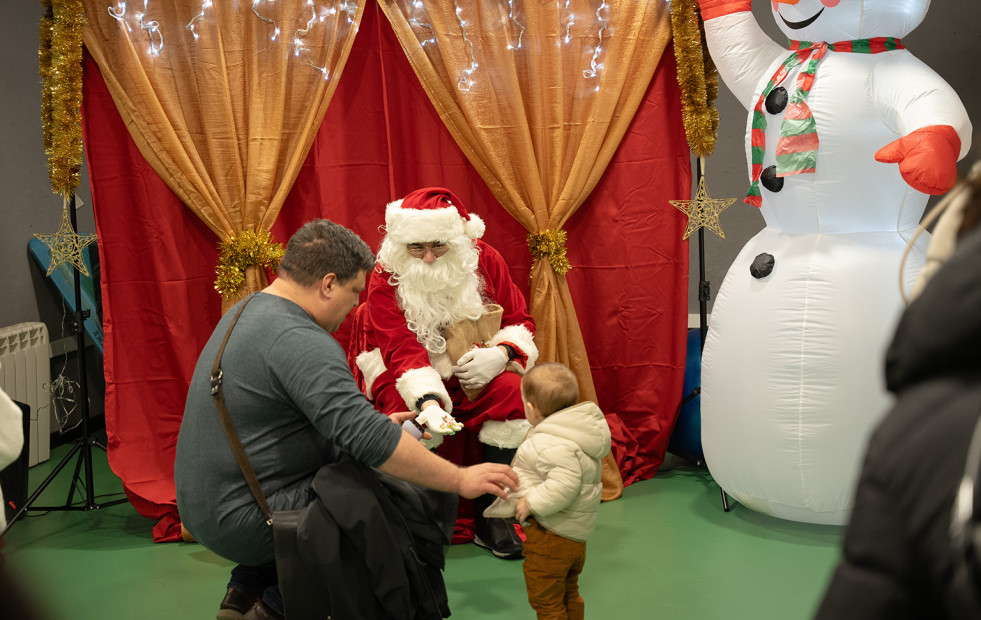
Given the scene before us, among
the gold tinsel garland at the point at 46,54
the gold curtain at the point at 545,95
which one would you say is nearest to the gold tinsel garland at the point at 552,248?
the gold curtain at the point at 545,95

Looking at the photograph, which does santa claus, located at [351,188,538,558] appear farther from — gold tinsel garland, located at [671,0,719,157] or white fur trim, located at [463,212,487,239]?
gold tinsel garland, located at [671,0,719,157]

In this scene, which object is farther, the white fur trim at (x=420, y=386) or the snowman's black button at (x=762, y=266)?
the snowman's black button at (x=762, y=266)

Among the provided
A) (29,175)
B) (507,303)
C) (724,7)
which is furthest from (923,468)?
(29,175)

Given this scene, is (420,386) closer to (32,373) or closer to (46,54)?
(46,54)

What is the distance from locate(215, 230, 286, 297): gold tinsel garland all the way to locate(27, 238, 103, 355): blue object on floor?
3.26ft

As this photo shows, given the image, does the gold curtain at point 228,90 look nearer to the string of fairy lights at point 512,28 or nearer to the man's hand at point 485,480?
the string of fairy lights at point 512,28

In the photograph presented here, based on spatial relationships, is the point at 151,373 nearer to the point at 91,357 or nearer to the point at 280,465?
the point at 91,357

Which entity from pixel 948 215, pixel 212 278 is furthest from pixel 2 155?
pixel 948 215

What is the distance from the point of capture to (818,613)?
95 centimetres

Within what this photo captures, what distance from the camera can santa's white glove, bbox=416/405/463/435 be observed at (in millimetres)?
2918

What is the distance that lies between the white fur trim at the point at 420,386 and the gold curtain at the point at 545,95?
0.81m

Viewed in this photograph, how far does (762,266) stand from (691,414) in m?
1.02

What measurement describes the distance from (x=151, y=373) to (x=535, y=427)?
214 centimetres

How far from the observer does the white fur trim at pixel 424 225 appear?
3287 millimetres
